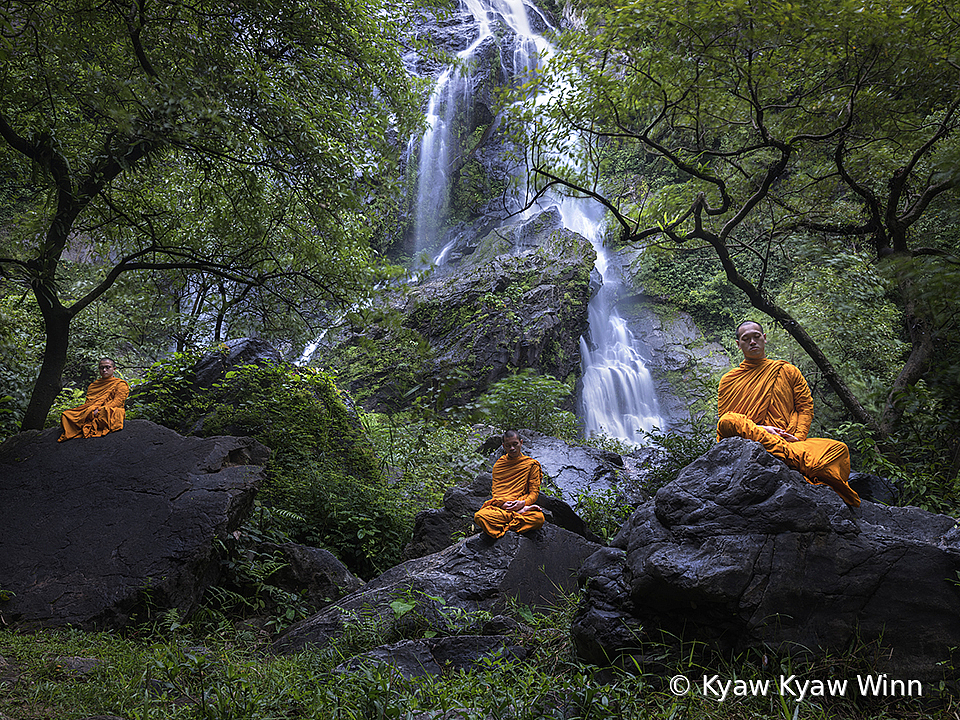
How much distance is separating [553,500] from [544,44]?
80.4ft

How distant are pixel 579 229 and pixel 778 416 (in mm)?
18947

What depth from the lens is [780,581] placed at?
299cm

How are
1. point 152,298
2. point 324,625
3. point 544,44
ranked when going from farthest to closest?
point 544,44
point 152,298
point 324,625

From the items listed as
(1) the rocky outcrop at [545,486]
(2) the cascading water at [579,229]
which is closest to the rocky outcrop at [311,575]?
(1) the rocky outcrop at [545,486]

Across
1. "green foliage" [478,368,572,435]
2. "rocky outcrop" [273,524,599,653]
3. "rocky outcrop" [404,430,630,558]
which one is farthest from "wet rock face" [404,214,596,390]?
"rocky outcrop" [273,524,599,653]

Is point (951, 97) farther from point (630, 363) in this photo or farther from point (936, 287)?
point (630, 363)

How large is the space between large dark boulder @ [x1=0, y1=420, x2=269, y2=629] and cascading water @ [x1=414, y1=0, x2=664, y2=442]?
12.4 meters

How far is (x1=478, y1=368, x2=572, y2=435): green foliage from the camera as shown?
11.3m

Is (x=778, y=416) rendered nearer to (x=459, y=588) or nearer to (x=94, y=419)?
(x=459, y=588)

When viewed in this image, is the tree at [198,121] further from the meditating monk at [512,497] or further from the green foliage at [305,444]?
the meditating monk at [512,497]

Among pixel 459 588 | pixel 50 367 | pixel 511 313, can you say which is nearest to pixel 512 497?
pixel 459 588

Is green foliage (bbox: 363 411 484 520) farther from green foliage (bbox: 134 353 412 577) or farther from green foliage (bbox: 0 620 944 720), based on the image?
green foliage (bbox: 0 620 944 720)

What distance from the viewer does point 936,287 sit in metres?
5.89

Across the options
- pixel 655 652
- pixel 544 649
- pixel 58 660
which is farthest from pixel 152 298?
pixel 655 652
